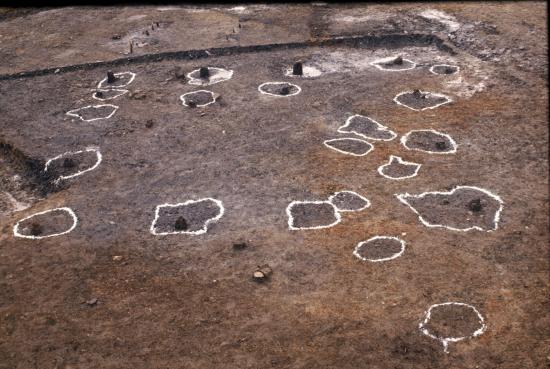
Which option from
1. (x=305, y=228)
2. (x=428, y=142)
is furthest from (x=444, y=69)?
(x=305, y=228)

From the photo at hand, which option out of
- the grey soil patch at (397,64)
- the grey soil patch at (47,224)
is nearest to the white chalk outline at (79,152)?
the grey soil patch at (47,224)

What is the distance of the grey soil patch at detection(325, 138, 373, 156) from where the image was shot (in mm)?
12482

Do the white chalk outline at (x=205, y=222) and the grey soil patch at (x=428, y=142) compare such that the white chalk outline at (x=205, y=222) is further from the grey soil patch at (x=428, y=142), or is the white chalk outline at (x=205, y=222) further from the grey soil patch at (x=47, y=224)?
the grey soil patch at (x=428, y=142)

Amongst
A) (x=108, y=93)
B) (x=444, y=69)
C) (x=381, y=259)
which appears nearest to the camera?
(x=381, y=259)

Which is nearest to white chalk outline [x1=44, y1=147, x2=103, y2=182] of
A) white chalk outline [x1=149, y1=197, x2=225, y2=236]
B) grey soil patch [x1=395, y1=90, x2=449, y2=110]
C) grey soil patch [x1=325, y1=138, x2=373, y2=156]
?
white chalk outline [x1=149, y1=197, x2=225, y2=236]

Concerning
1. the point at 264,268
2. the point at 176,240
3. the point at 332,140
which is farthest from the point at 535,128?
the point at 176,240

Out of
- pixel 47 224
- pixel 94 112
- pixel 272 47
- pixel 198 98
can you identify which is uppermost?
pixel 272 47

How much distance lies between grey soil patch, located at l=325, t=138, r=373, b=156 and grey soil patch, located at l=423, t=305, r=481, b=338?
16.5ft

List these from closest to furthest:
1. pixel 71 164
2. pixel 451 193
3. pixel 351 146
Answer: pixel 451 193, pixel 71 164, pixel 351 146

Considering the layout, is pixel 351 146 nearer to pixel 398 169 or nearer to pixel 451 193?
pixel 398 169

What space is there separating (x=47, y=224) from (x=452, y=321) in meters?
7.54

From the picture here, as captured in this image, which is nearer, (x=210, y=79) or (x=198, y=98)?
(x=198, y=98)

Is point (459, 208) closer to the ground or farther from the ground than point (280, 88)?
closer to the ground

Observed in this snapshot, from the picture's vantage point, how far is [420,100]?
579 inches
